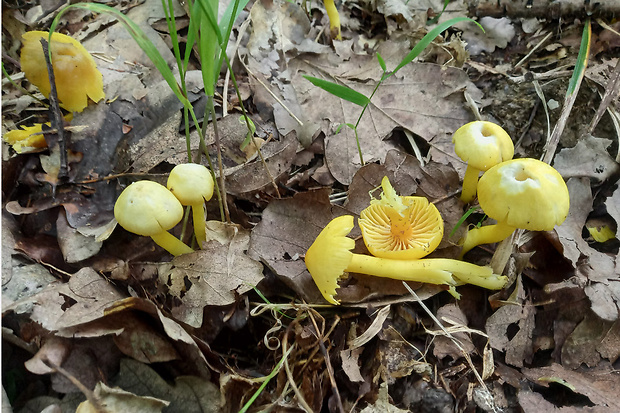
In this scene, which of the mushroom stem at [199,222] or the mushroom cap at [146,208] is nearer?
the mushroom cap at [146,208]

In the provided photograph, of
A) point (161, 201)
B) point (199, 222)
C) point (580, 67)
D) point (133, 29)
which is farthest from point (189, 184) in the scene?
point (580, 67)

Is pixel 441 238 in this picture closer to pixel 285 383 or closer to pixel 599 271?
pixel 599 271

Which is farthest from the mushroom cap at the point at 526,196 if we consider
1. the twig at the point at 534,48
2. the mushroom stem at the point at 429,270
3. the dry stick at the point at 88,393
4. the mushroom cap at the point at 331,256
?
the dry stick at the point at 88,393

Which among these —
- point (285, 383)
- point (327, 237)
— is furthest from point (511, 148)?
point (285, 383)

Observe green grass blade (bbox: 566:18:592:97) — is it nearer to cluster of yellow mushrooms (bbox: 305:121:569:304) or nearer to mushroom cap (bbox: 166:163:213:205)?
cluster of yellow mushrooms (bbox: 305:121:569:304)

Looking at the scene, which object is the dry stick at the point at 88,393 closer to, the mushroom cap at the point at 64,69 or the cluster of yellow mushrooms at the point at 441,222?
the cluster of yellow mushrooms at the point at 441,222

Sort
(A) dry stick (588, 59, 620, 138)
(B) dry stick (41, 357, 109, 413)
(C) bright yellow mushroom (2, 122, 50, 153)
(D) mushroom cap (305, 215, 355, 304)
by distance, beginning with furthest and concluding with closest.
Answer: (A) dry stick (588, 59, 620, 138) < (C) bright yellow mushroom (2, 122, 50, 153) < (D) mushroom cap (305, 215, 355, 304) < (B) dry stick (41, 357, 109, 413)

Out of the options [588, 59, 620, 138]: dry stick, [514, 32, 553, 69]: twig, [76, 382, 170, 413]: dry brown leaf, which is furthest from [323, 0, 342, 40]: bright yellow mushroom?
[76, 382, 170, 413]: dry brown leaf
